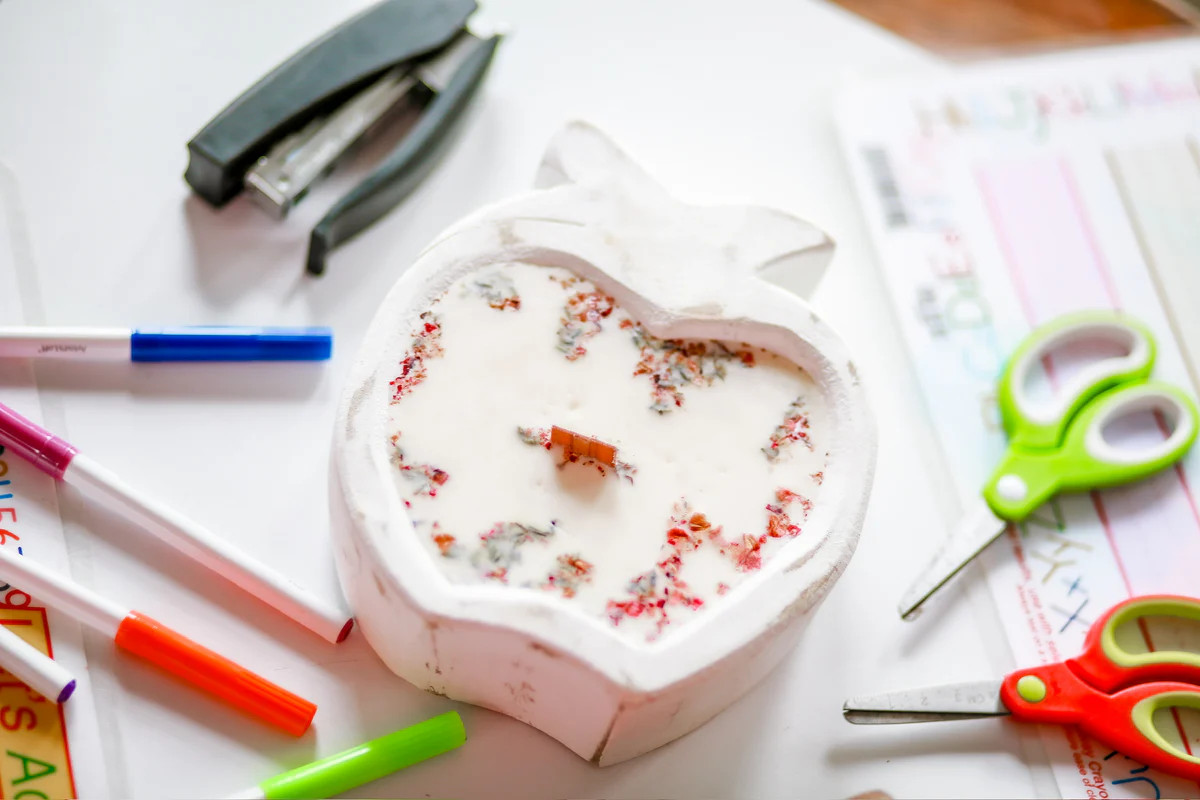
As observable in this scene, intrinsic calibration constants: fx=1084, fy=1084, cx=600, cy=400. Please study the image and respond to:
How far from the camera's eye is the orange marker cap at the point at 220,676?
514mm

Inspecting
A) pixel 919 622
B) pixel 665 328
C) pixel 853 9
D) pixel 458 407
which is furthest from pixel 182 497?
pixel 853 9

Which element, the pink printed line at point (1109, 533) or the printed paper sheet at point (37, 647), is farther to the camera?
the pink printed line at point (1109, 533)

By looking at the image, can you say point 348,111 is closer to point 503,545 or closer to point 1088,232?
point 503,545

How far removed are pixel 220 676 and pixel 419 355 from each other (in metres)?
0.18

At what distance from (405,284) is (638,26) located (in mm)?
323

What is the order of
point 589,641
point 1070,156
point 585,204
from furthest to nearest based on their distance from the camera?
point 1070,156 < point 585,204 < point 589,641

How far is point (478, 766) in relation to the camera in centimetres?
52

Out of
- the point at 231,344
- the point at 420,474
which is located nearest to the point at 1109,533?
the point at 420,474

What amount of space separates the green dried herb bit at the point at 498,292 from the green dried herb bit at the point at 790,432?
0.15 meters

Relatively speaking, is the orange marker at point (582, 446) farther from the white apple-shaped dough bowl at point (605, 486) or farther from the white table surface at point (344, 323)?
the white table surface at point (344, 323)

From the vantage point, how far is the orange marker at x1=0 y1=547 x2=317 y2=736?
0.51 m

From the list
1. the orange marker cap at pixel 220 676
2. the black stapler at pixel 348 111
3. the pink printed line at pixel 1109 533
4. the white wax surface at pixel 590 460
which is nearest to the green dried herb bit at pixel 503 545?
the white wax surface at pixel 590 460

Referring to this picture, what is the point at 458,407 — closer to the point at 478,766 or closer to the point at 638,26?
the point at 478,766

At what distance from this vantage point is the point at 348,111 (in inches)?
25.8
